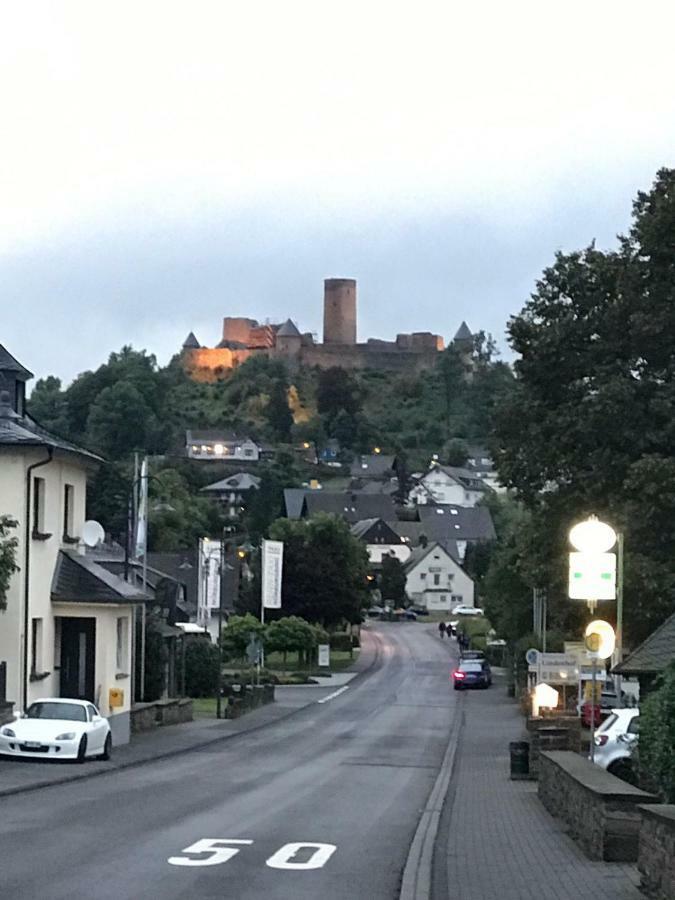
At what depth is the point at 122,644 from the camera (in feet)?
127

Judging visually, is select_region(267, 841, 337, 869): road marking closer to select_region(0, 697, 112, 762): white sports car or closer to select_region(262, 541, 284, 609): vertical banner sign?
select_region(0, 697, 112, 762): white sports car

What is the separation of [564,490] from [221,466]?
154009 mm

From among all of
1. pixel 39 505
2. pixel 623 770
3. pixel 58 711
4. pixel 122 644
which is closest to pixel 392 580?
pixel 122 644

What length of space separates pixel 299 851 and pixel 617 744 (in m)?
10.2

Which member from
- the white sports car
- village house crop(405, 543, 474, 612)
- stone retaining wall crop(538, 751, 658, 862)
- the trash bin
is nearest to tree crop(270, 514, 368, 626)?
village house crop(405, 543, 474, 612)

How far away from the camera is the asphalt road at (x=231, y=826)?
1383 cm

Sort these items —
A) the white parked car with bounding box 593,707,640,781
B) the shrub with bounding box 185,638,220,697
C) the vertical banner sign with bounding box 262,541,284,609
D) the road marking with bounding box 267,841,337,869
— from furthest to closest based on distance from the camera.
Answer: the vertical banner sign with bounding box 262,541,284,609
the shrub with bounding box 185,638,220,697
the white parked car with bounding box 593,707,640,781
the road marking with bounding box 267,841,337,869

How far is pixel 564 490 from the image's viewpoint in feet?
133

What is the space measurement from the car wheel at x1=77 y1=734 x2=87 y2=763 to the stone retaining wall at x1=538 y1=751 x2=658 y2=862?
12977mm

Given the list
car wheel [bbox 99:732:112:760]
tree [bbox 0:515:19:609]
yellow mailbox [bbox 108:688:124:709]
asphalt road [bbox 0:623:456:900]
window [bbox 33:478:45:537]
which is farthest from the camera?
yellow mailbox [bbox 108:688:124:709]

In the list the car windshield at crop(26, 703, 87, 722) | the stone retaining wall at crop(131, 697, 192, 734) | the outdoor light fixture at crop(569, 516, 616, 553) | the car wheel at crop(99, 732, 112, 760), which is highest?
the outdoor light fixture at crop(569, 516, 616, 553)

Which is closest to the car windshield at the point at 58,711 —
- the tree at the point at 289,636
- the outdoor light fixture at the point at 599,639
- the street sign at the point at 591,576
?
the outdoor light fixture at the point at 599,639

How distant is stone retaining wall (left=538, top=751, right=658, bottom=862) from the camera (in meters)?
15.2

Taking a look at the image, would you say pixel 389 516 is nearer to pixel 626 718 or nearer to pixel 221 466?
pixel 221 466
